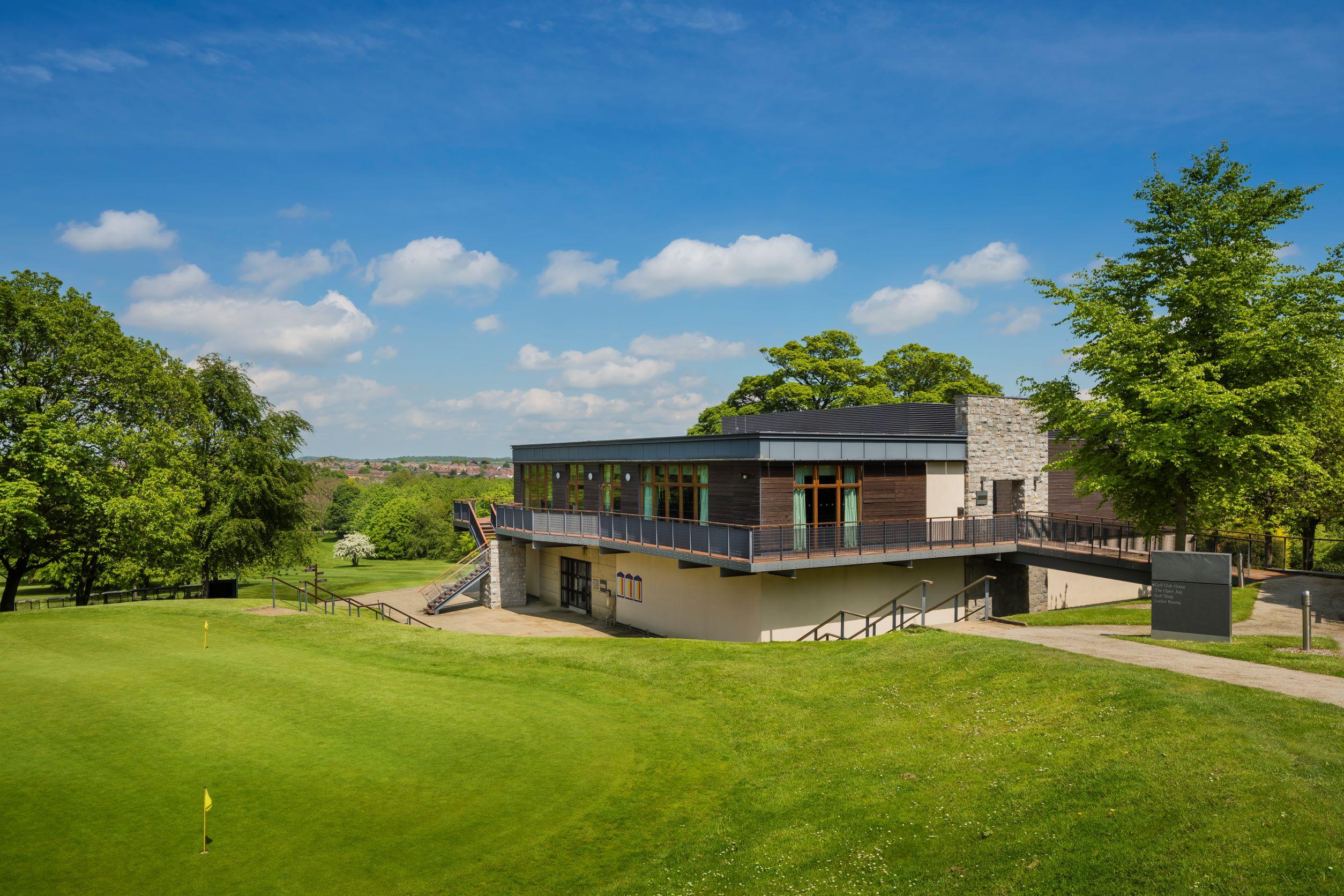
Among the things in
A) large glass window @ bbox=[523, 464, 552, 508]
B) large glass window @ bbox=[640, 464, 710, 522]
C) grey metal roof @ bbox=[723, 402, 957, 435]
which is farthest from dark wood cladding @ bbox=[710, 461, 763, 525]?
large glass window @ bbox=[523, 464, 552, 508]

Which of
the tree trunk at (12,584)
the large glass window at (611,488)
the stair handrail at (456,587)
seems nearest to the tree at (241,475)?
the tree trunk at (12,584)

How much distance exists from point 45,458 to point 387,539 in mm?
67756

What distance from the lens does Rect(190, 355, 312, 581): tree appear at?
36.7 metres

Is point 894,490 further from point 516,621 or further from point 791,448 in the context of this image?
point 516,621

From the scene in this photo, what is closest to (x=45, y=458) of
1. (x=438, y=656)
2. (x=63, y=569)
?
(x=63, y=569)

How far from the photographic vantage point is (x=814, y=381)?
56719 mm

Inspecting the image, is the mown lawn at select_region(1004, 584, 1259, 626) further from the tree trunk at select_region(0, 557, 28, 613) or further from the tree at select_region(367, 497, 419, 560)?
the tree at select_region(367, 497, 419, 560)

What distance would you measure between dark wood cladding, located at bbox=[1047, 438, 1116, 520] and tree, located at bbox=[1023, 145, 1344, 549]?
5.97m

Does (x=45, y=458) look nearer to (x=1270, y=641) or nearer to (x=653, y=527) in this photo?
(x=653, y=527)

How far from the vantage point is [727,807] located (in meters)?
9.48

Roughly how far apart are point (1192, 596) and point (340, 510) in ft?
427

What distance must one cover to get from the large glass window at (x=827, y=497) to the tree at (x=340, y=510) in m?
112

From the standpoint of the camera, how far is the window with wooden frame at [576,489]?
1224 inches

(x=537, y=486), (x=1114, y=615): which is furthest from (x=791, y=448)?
(x=537, y=486)
